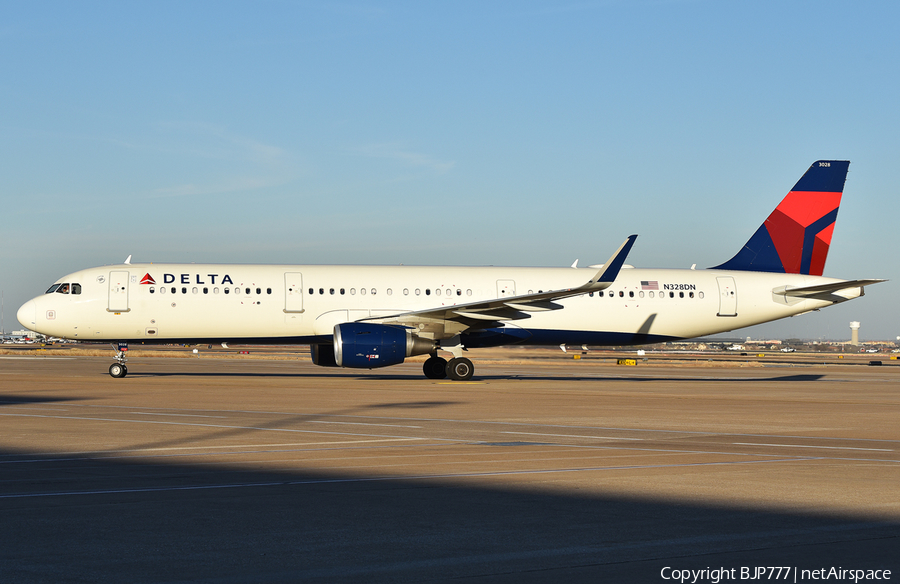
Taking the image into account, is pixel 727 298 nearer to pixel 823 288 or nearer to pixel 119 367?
pixel 823 288

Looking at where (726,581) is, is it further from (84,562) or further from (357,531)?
(84,562)

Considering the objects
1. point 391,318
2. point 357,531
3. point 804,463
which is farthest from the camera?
point 391,318

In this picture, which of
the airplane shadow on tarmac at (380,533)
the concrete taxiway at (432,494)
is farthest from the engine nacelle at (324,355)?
the airplane shadow on tarmac at (380,533)

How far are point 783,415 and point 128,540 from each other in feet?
50.3

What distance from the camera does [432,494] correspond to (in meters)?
8.34

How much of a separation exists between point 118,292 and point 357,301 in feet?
26.4

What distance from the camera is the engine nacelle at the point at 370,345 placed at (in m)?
28.0

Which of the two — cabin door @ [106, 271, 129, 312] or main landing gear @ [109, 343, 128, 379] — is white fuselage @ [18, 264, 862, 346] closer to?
cabin door @ [106, 271, 129, 312]

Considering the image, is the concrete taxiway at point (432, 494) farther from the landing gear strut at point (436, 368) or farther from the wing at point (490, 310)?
the landing gear strut at point (436, 368)

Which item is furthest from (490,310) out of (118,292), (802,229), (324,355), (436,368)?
(802,229)

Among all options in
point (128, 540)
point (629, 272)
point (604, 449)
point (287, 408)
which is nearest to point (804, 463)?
point (604, 449)

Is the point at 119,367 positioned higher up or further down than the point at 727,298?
further down

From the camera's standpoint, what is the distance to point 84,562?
561 cm

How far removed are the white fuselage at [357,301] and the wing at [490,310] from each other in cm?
132
